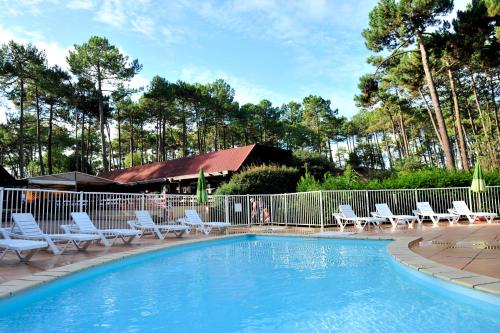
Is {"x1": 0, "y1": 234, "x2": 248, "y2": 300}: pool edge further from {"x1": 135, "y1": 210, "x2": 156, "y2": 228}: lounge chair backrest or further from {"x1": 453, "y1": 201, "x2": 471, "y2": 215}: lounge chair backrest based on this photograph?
{"x1": 453, "y1": 201, "x2": 471, "y2": 215}: lounge chair backrest

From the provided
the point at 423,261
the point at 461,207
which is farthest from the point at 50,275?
the point at 461,207

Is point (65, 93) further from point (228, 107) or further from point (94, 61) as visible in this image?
point (228, 107)

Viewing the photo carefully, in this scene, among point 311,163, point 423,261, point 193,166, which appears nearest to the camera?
point 423,261

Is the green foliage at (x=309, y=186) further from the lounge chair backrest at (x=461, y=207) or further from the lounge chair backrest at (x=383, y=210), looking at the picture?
the lounge chair backrest at (x=461, y=207)

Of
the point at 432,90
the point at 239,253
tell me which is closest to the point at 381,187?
the point at 432,90

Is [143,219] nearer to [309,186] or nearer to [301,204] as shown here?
[301,204]

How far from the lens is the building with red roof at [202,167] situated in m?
23.9

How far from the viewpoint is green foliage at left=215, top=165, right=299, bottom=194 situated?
59.4 feet

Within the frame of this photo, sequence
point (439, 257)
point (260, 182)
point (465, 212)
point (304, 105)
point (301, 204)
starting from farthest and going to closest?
point (304, 105) → point (260, 182) → point (301, 204) → point (465, 212) → point (439, 257)

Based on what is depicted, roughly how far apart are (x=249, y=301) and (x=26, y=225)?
226 inches

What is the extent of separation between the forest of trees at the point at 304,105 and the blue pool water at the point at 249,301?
1610 centimetres

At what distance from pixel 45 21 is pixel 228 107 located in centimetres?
2659

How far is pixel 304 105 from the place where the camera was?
50219 mm

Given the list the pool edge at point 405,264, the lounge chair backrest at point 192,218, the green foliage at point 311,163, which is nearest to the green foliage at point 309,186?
the lounge chair backrest at point 192,218
